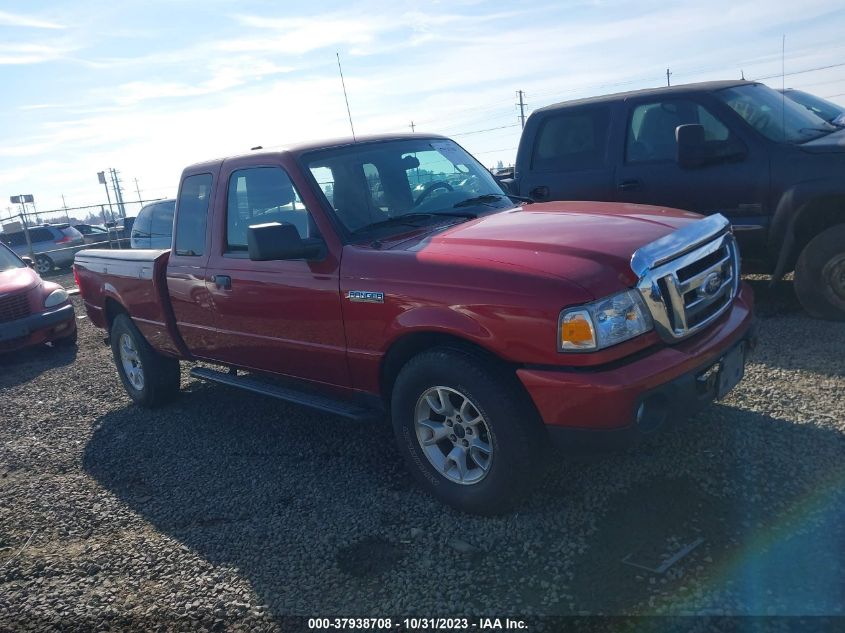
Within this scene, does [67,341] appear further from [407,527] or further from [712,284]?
[712,284]

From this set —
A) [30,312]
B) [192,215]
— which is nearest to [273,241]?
[192,215]

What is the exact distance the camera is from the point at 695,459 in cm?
388

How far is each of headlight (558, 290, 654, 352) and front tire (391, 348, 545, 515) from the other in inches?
15.8

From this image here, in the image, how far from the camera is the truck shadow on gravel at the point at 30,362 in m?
8.21

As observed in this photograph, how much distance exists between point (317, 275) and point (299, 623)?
72.6 inches

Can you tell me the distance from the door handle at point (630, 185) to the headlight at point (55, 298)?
7.07 m

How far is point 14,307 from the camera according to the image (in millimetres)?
8891

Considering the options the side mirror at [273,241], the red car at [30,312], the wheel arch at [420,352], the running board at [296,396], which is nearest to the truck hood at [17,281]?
the red car at [30,312]

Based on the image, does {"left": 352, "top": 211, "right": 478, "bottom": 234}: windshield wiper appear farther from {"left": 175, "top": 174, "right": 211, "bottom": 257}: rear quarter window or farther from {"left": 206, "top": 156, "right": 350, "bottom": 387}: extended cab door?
{"left": 175, "top": 174, "right": 211, "bottom": 257}: rear quarter window

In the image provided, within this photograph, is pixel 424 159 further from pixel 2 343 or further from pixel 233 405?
pixel 2 343

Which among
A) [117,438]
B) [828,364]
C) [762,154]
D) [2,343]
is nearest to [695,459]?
[828,364]

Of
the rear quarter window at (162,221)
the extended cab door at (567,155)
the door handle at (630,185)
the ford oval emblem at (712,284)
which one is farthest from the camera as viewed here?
the extended cab door at (567,155)

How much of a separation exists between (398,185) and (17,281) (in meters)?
6.88

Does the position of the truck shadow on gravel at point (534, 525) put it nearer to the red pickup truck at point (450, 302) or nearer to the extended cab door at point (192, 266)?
the red pickup truck at point (450, 302)
